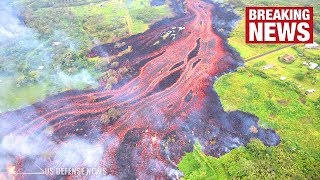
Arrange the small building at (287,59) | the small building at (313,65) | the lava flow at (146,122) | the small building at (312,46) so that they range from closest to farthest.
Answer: the lava flow at (146,122)
the small building at (313,65)
the small building at (287,59)
the small building at (312,46)

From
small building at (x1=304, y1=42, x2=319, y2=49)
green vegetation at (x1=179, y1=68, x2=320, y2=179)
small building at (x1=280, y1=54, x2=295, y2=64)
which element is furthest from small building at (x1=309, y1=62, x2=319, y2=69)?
green vegetation at (x1=179, y1=68, x2=320, y2=179)

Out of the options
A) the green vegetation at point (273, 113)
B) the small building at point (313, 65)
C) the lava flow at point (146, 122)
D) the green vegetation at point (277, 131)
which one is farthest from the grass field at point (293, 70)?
the lava flow at point (146, 122)

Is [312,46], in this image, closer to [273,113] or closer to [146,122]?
[273,113]

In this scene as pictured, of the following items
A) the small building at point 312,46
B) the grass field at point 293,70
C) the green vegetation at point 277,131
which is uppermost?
the small building at point 312,46

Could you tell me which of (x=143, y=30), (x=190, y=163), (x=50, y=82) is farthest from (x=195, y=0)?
(x=190, y=163)

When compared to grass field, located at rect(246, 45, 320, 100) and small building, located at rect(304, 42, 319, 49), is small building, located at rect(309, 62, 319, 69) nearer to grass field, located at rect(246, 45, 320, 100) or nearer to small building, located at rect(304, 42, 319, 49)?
grass field, located at rect(246, 45, 320, 100)

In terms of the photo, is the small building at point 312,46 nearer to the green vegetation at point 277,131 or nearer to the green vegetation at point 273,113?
the green vegetation at point 273,113
